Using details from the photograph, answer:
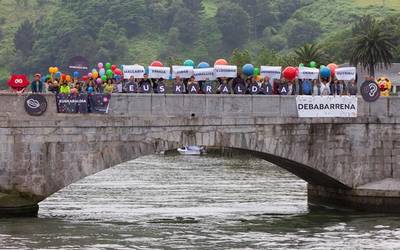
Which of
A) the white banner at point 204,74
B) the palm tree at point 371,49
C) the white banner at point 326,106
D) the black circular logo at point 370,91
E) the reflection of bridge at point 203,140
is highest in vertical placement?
the palm tree at point 371,49

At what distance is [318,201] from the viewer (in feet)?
164

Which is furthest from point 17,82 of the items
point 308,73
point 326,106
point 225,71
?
point 326,106

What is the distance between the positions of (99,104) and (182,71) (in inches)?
196

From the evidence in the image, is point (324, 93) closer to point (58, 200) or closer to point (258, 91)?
point (258, 91)

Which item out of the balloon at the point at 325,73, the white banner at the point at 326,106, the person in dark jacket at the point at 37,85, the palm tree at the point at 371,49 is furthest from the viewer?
the palm tree at the point at 371,49

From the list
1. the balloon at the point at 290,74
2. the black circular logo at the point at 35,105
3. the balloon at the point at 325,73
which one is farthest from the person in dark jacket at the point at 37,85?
the balloon at the point at 325,73

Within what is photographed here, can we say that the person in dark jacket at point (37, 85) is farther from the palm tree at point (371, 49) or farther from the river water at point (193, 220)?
the palm tree at point (371, 49)

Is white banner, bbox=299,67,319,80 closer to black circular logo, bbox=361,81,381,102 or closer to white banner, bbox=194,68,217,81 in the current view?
black circular logo, bbox=361,81,381,102

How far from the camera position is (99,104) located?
41562 millimetres

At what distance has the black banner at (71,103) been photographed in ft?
135

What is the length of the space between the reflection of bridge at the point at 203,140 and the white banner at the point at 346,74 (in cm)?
150

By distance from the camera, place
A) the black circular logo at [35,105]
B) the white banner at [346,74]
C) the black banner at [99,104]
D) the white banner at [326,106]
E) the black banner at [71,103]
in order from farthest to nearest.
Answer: the white banner at [346,74] < the white banner at [326,106] < the black banner at [99,104] < the black banner at [71,103] < the black circular logo at [35,105]

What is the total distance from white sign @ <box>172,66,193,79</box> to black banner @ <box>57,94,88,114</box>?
509cm

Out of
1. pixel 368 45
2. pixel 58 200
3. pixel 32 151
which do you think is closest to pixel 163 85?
pixel 32 151
